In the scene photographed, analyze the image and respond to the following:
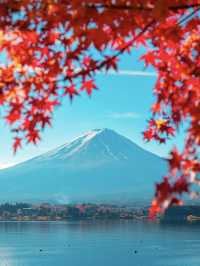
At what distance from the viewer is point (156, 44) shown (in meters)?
3.56

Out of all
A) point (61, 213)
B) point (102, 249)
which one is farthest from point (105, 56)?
point (61, 213)

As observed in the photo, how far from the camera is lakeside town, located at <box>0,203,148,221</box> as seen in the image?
461ft

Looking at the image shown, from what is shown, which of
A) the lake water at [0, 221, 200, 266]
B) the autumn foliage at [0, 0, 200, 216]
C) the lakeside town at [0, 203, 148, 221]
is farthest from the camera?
the lakeside town at [0, 203, 148, 221]

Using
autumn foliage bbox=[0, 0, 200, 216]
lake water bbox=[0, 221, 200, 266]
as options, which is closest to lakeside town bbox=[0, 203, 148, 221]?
lake water bbox=[0, 221, 200, 266]

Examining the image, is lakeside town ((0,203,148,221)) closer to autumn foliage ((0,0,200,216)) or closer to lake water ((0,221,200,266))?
lake water ((0,221,200,266))

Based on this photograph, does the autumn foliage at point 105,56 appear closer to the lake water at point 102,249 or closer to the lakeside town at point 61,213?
the lake water at point 102,249

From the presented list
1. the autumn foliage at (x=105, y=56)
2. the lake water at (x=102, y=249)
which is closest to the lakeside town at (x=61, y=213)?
the lake water at (x=102, y=249)

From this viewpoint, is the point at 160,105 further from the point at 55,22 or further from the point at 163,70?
the point at 55,22

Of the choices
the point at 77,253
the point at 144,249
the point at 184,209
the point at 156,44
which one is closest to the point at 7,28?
the point at 156,44

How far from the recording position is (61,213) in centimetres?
14625

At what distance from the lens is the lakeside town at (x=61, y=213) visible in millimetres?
140500

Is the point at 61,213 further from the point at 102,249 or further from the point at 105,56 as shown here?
the point at 105,56

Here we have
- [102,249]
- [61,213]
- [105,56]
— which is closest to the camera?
[105,56]

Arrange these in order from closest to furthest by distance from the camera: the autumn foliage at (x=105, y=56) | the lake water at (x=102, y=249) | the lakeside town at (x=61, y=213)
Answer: the autumn foliage at (x=105, y=56) < the lake water at (x=102, y=249) < the lakeside town at (x=61, y=213)
